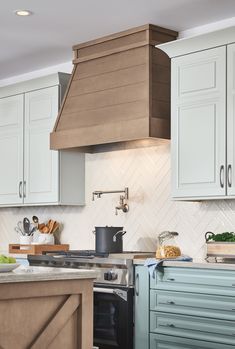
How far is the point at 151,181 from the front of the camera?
577cm

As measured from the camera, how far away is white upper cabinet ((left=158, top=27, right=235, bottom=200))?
4.76 metres

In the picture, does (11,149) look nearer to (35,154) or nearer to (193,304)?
(35,154)

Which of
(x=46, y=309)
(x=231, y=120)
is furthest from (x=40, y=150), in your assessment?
(x=46, y=309)

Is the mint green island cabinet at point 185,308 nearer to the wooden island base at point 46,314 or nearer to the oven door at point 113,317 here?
the oven door at point 113,317

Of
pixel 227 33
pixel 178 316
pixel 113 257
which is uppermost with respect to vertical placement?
pixel 227 33

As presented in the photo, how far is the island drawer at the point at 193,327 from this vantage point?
443cm

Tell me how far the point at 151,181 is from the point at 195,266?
50.5 inches

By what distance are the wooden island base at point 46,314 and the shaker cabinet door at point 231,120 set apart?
149 cm

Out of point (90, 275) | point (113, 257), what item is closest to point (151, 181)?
point (113, 257)

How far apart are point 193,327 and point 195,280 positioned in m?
0.31

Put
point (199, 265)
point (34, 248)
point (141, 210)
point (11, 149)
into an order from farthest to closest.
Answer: point (11, 149), point (34, 248), point (141, 210), point (199, 265)

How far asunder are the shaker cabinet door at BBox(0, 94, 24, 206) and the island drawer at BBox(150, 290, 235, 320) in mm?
2145

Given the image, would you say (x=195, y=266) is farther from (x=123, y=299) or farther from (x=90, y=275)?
(x=90, y=275)

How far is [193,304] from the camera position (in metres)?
4.65
